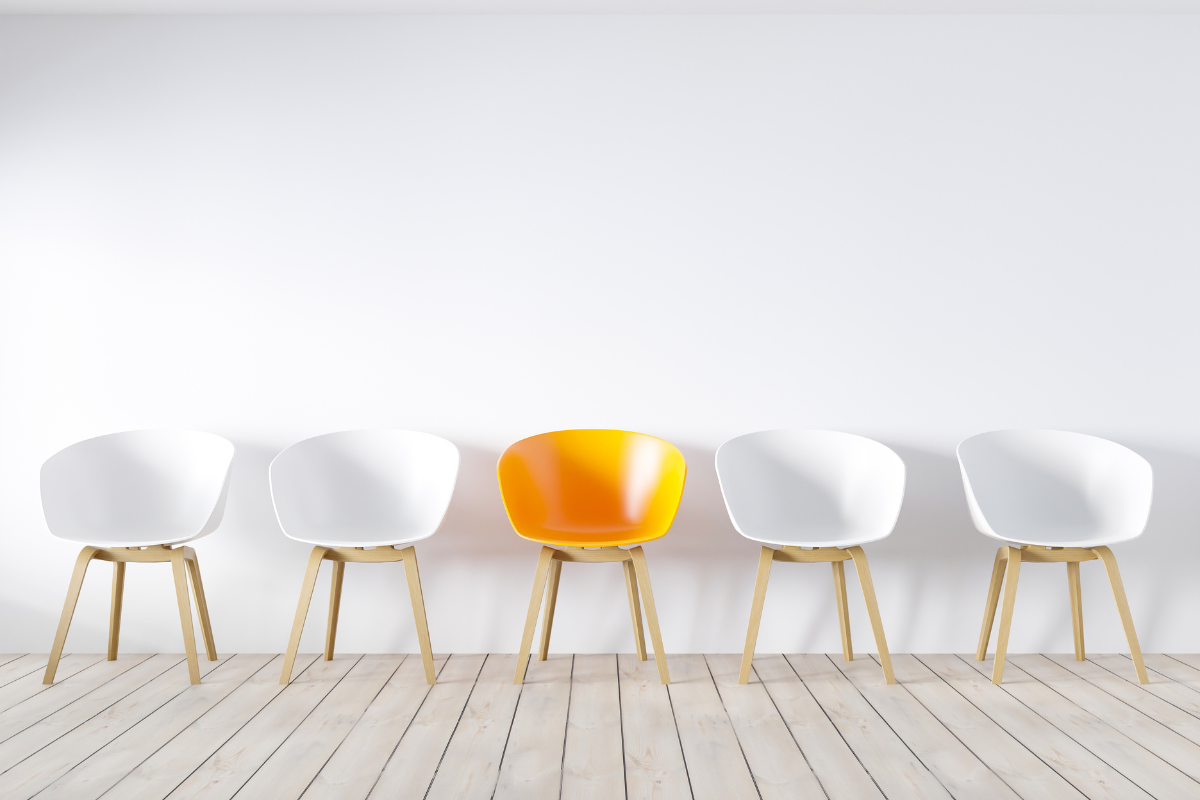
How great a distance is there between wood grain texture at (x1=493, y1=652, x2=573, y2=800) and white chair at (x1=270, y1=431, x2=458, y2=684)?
15.3 inches

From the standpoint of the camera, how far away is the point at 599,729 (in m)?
2.25

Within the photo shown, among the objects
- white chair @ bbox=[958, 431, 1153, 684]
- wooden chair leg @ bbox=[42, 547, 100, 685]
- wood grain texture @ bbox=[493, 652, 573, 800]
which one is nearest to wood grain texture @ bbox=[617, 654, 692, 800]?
wood grain texture @ bbox=[493, 652, 573, 800]

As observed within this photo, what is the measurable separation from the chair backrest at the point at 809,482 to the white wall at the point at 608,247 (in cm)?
18

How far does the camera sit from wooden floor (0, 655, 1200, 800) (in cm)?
192

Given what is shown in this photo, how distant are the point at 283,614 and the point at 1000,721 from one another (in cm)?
250

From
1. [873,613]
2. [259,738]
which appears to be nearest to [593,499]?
[873,613]

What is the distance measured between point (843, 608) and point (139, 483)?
2.63 m

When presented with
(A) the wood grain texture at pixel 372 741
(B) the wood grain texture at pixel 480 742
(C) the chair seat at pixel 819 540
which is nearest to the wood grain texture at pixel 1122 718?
(C) the chair seat at pixel 819 540

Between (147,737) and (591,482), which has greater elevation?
Answer: (591,482)

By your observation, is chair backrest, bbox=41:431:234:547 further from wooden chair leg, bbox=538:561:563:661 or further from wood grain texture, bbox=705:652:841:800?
wood grain texture, bbox=705:652:841:800

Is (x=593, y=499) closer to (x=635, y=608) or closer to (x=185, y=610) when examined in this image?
(x=635, y=608)

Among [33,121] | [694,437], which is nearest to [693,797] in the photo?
[694,437]

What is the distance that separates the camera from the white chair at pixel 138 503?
2644 millimetres

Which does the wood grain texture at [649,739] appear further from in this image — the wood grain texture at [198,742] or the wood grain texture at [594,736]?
the wood grain texture at [198,742]
